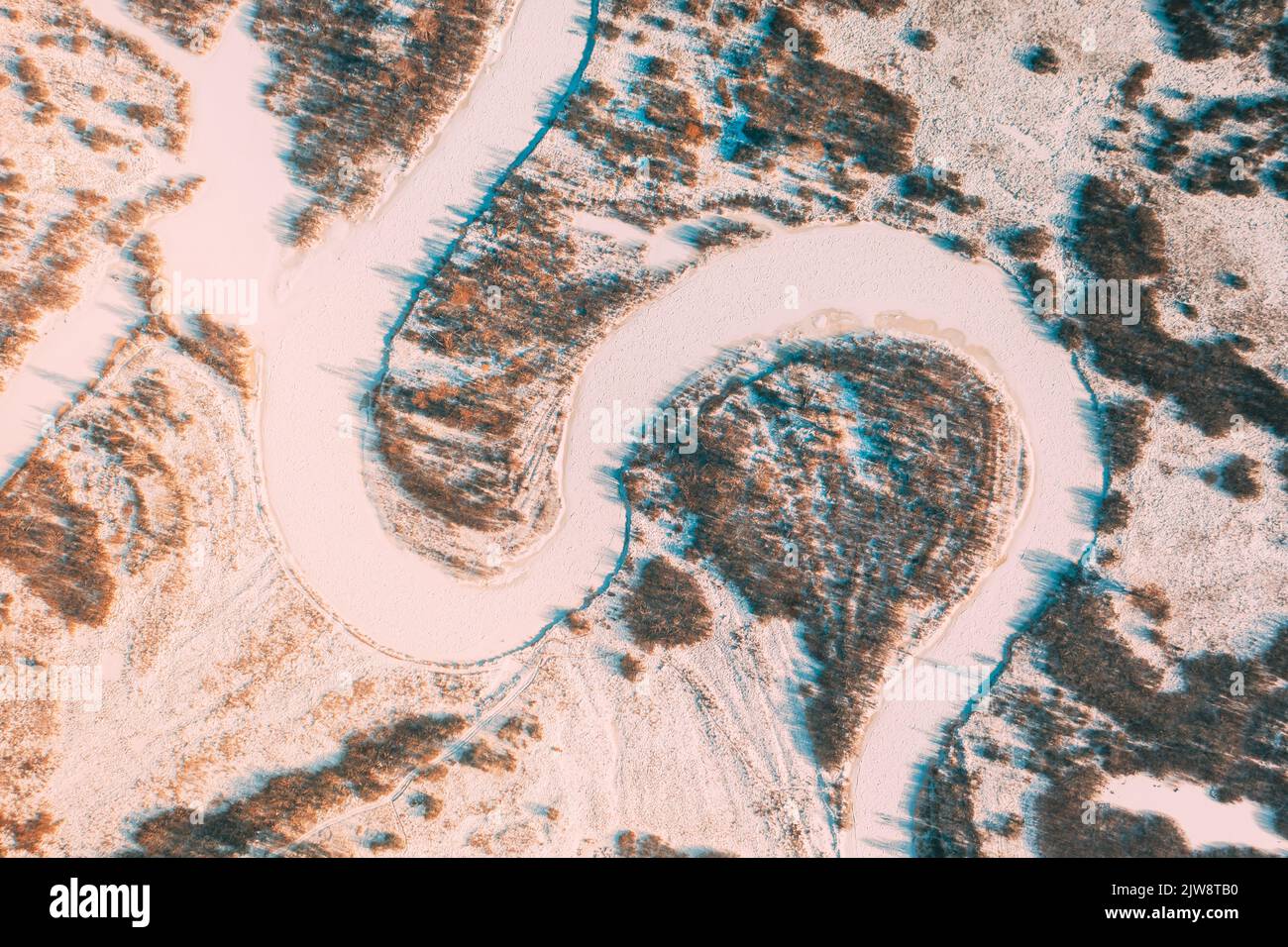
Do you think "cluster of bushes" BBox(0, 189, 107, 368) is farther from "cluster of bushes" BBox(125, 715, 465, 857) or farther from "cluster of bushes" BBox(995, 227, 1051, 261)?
"cluster of bushes" BBox(995, 227, 1051, 261)

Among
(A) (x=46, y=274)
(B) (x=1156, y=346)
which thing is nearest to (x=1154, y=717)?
(B) (x=1156, y=346)

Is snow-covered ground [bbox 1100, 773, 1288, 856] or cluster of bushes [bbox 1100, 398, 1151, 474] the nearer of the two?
cluster of bushes [bbox 1100, 398, 1151, 474]

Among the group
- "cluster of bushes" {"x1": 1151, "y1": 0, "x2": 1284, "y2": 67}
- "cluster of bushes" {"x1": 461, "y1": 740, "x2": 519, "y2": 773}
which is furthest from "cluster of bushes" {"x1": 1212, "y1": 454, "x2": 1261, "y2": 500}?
"cluster of bushes" {"x1": 461, "y1": 740, "x2": 519, "y2": 773}

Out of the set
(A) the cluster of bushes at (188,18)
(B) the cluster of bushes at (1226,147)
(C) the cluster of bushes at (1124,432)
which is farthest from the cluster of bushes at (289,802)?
(B) the cluster of bushes at (1226,147)

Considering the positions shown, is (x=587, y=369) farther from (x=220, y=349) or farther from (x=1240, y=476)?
(x=1240, y=476)
